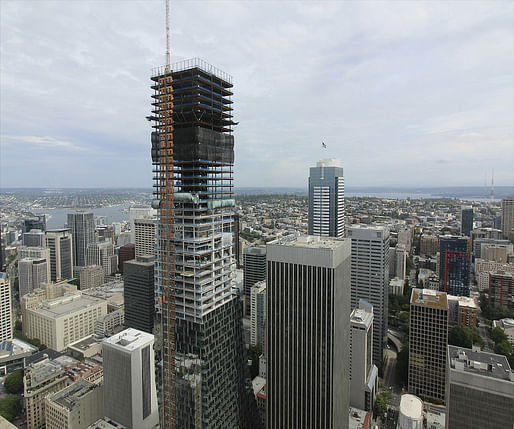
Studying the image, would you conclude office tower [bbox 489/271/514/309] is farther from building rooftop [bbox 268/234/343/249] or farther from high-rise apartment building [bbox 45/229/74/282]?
high-rise apartment building [bbox 45/229/74/282]

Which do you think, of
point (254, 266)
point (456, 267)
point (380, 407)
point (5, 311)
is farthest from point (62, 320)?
point (456, 267)

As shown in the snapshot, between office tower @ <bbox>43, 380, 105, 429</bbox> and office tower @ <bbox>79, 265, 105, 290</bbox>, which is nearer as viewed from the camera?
office tower @ <bbox>43, 380, 105, 429</bbox>

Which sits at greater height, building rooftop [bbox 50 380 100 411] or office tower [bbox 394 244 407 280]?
office tower [bbox 394 244 407 280]

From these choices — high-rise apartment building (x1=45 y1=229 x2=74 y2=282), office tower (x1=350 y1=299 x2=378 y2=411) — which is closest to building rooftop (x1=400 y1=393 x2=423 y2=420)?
office tower (x1=350 y1=299 x2=378 y2=411)

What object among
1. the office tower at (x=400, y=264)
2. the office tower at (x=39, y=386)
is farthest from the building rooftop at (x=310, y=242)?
the office tower at (x=400, y=264)

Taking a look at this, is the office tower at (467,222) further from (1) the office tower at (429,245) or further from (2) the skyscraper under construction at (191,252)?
(2) the skyscraper under construction at (191,252)

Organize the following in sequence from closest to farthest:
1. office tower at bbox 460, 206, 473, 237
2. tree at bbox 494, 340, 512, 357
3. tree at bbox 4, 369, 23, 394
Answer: tree at bbox 4, 369, 23, 394 → tree at bbox 494, 340, 512, 357 → office tower at bbox 460, 206, 473, 237
